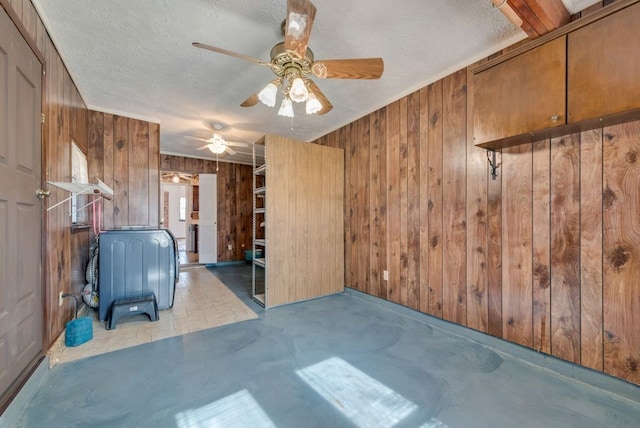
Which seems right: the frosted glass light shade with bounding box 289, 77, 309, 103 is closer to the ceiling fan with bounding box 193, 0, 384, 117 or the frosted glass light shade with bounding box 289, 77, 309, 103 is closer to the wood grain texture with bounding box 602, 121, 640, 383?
the ceiling fan with bounding box 193, 0, 384, 117

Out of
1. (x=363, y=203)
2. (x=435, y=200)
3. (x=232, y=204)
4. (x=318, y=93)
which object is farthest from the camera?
(x=232, y=204)

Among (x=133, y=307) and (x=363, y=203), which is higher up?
(x=363, y=203)

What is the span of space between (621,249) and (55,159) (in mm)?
4065

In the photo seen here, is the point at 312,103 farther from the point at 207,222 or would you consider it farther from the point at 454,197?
the point at 207,222

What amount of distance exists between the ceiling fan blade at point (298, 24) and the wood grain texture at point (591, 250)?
1942 millimetres

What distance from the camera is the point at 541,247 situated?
1.87 meters

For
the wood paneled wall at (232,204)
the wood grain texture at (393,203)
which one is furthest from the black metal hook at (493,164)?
the wood paneled wall at (232,204)

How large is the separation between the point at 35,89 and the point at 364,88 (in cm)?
263

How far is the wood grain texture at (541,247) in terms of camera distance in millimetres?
1839

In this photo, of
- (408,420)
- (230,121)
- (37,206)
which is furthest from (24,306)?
(230,121)

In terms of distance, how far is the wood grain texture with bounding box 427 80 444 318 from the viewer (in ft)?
8.21

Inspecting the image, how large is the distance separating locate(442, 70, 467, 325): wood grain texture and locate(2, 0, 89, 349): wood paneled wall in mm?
3064

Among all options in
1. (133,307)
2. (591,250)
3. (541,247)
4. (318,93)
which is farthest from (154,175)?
(591,250)

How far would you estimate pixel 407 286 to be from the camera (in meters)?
2.83
